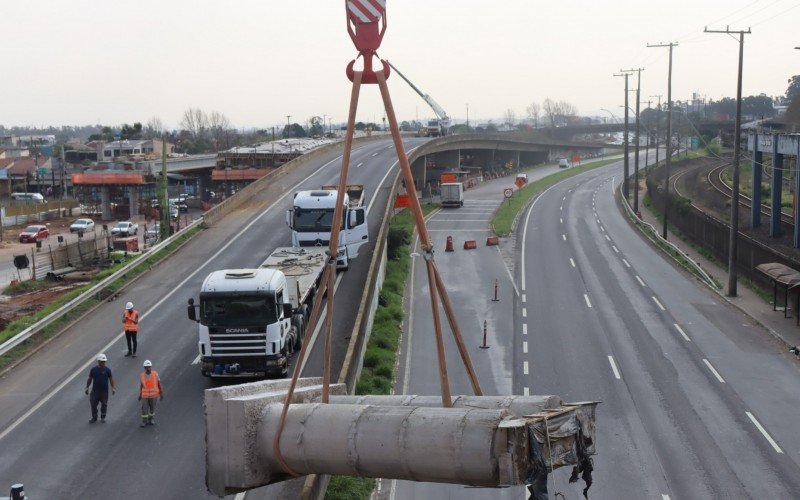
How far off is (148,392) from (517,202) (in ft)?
195

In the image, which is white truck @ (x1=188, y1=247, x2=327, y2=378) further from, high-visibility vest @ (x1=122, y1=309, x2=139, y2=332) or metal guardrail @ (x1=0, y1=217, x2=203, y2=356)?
metal guardrail @ (x1=0, y1=217, x2=203, y2=356)

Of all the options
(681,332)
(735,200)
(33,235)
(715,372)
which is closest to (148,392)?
(715,372)

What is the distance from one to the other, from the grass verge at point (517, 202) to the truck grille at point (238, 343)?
37225 mm

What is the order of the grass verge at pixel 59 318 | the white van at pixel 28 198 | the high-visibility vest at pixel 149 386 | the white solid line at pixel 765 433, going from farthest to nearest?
the white van at pixel 28 198, the grass verge at pixel 59 318, the white solid line at pixel 765 433, the high-visibility vest at pixel 149 386

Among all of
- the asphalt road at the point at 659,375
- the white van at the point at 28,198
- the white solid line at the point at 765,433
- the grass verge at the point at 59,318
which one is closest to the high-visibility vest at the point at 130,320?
the grass verge at the point at 59,318

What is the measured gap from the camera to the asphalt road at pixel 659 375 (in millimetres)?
21188

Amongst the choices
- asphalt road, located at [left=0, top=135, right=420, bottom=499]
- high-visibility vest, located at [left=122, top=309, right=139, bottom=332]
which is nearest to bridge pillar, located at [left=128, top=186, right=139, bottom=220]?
asphalt road, located at [left=0, top=135, right=420, bottom=499]

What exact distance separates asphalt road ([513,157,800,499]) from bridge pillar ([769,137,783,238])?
743cm

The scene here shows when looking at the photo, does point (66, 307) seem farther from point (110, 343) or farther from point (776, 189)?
point (776, 189)

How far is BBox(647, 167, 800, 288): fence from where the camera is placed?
4169 centimetres

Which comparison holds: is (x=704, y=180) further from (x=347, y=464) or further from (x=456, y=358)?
(x=347, y=464)

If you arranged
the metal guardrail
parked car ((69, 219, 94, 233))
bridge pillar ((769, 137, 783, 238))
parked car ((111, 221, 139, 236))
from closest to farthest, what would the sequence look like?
the metal guardrail, bridge pillar ((769, 137, 783, 238)), parked car ((111, 221, 139, 236)), parked car ((69, 219, 94, 233))

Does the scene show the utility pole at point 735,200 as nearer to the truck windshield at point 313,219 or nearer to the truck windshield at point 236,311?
the truck windshield at point 313,219

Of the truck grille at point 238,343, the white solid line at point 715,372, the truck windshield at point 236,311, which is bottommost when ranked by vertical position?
the white solid line at point 715,372
